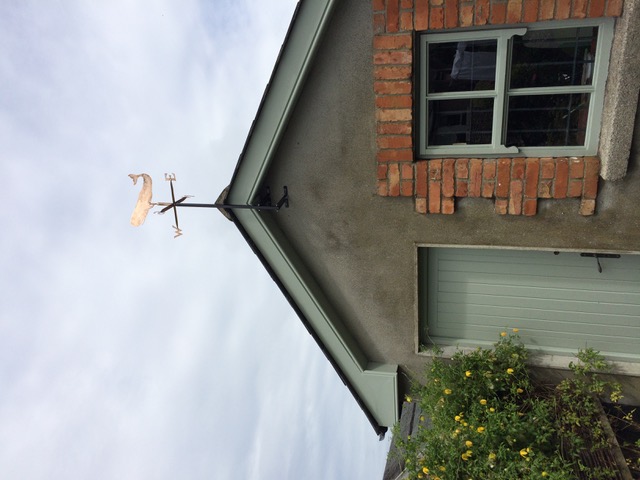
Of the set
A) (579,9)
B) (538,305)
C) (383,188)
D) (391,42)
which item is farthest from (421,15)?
(538,305)

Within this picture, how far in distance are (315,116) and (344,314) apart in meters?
2.04

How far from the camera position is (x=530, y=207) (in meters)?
3.25

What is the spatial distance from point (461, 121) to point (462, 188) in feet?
1.82

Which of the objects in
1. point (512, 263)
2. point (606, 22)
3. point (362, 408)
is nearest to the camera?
point (606, 22)

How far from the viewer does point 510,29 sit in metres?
2.95

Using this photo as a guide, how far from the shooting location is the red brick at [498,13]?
9.20ft

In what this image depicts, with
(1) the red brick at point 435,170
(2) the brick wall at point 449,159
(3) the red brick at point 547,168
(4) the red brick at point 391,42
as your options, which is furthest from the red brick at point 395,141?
(3) the red brick at point 547,168

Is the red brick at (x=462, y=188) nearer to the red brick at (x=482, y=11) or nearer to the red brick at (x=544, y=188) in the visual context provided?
the red brick at (x=544, y=188)

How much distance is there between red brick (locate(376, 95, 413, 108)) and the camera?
3201 mm

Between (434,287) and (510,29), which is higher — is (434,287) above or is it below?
below

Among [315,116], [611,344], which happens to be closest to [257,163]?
[315,116]

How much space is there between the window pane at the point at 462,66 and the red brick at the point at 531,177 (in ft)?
2.21

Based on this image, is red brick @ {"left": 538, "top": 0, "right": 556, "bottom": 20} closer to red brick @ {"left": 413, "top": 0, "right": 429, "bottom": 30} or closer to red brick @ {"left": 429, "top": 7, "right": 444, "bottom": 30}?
red brick @ {"left": 429, "top": 7, "right": 444, "bottom": 30}

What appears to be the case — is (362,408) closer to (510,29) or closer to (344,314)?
(344,314)
